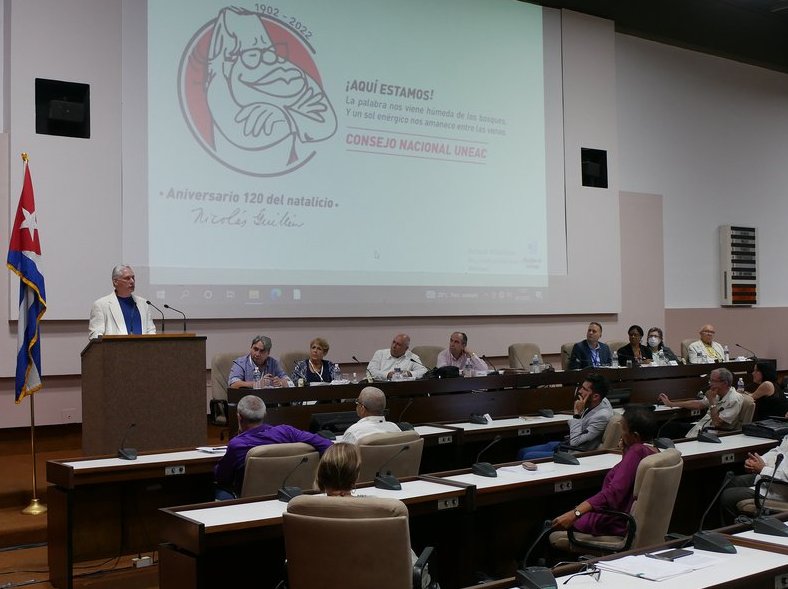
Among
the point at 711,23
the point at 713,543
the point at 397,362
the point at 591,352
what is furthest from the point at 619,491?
the point at 711,23

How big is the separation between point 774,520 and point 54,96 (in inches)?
249

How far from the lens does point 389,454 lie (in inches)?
179

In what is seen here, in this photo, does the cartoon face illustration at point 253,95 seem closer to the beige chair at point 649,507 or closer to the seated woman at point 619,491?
the seated woman at point 619,491

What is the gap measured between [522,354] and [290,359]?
282 cm

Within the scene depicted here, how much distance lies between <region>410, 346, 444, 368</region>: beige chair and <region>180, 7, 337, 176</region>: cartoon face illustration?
2.19 meters

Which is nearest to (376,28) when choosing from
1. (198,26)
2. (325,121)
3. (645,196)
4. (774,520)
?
(325,121)

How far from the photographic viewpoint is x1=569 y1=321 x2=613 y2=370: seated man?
895 centimetres

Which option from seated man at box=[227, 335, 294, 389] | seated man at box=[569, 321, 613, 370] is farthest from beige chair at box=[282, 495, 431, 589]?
seated man at box=[569, 321, 613, 370]

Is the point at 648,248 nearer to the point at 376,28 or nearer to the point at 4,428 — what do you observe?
the point at 376,28

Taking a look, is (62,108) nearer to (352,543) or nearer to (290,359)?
(290,359)

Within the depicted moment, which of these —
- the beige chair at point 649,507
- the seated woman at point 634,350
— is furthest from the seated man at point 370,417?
the seated woman at point 634,350

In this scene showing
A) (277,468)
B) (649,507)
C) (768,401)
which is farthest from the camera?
(768,401)

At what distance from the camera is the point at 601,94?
436 inches

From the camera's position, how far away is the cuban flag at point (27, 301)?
5.91m
